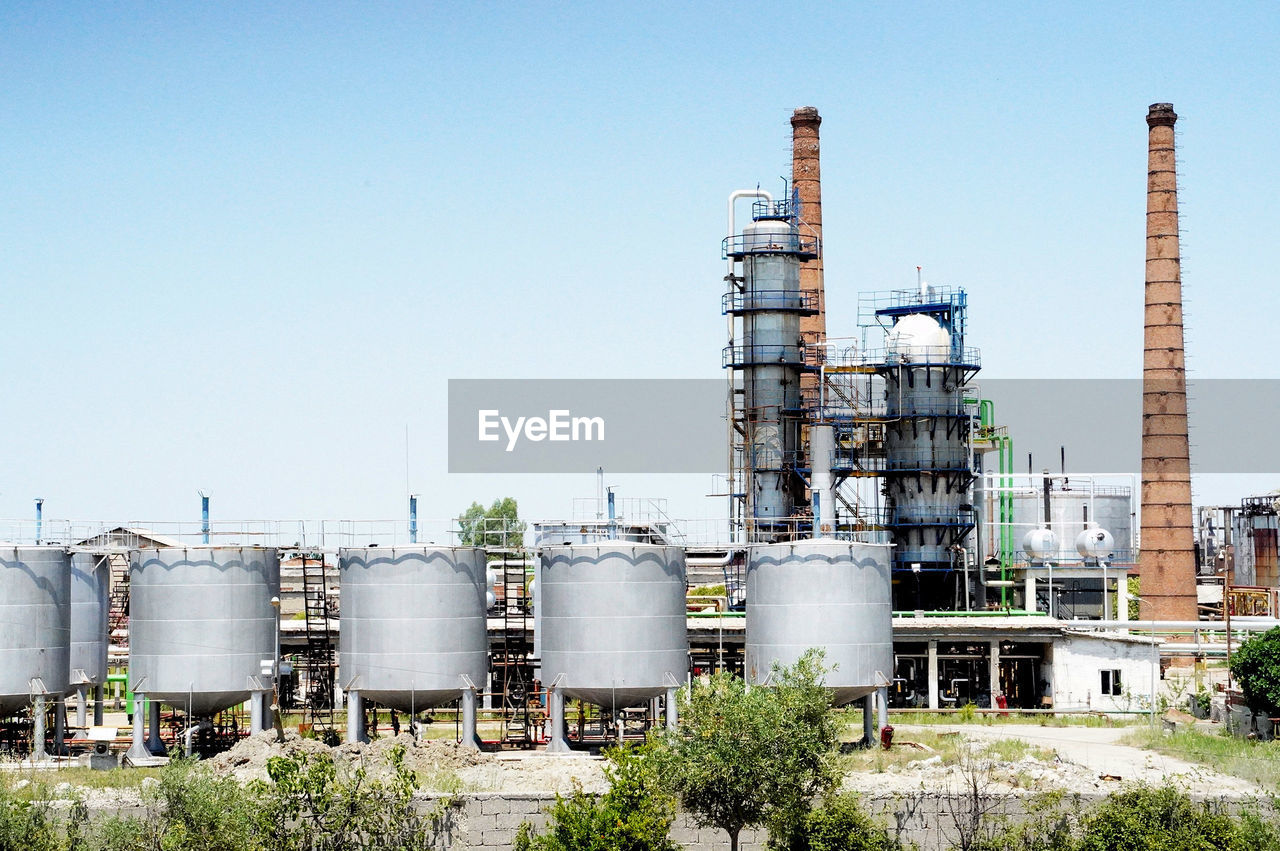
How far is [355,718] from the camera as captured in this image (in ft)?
138

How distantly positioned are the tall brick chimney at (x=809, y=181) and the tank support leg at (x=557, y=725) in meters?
32.0

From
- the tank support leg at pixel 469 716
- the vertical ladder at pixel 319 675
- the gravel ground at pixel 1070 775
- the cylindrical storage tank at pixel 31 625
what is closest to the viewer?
the gravel ground at pixel 1070 775

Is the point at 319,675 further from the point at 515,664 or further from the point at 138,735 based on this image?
the point at 138,735

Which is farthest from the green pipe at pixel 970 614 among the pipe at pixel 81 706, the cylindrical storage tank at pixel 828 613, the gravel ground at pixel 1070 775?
the pipe at pixel 81 706

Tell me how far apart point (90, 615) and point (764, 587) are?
20.5 metres

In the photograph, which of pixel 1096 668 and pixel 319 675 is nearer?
pixel 319 675

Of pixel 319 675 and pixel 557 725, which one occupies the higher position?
pixel 319 675

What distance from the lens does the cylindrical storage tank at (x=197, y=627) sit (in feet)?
137

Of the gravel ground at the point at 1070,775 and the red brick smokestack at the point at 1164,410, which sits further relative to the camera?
the red brick smokestack at the point at 1164,410

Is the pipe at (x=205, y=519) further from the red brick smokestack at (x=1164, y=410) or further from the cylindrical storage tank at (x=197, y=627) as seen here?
the red brick smokestack at (x=1164, y=410)

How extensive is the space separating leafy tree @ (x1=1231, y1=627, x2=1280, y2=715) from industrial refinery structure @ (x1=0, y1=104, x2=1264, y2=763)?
25.0 feet

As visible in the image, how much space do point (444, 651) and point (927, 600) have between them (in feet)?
86.0

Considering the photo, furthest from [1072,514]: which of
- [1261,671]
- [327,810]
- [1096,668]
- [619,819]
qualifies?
[327,810]

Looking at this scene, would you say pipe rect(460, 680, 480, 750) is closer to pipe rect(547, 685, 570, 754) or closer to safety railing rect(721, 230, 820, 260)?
pipe rect(547, 685, 570, 754)
